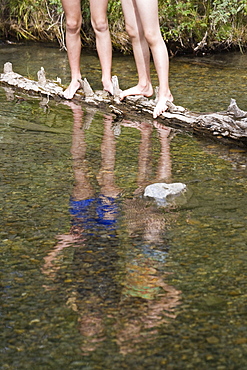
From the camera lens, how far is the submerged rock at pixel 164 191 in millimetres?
→ 3211

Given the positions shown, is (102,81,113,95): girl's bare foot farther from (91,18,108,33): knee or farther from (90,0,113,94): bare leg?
(91,18,108,33): knee

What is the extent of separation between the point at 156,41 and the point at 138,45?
1.07 ft

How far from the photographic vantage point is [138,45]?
16.0 ft

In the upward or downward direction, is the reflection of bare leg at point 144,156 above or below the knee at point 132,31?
below

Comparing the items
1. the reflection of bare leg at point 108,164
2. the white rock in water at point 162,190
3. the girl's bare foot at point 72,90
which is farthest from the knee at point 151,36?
the white rock in water at point 162,190

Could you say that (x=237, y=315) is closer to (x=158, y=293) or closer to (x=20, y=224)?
(x=158, y=293)

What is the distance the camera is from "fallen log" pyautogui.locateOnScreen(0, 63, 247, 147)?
13.6ft

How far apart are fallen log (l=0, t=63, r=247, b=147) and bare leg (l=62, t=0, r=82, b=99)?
0.31 ft

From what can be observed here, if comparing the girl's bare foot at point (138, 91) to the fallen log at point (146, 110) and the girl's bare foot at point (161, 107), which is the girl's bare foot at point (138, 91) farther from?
the girl's bare foot at point (161, 107)

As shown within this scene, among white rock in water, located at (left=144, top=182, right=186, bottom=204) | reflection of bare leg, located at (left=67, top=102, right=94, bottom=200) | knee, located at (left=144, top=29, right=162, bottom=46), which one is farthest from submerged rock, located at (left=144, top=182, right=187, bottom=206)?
knee, located at (left=144, top=29, right=162, bottom=46)

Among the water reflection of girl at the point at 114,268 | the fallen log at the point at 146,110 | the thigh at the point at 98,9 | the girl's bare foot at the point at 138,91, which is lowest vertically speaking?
the water reflection of girl at the point at 114,268

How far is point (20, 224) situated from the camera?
2.97m

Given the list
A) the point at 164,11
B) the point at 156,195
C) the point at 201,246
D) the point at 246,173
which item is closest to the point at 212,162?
the point at 246,173

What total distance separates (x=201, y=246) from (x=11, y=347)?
106 cm
